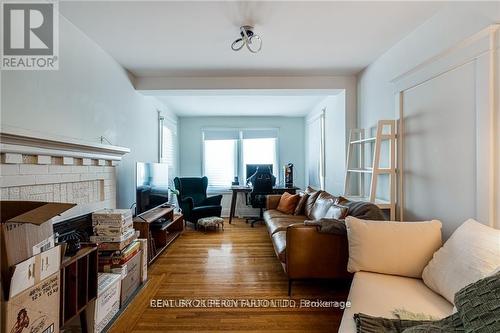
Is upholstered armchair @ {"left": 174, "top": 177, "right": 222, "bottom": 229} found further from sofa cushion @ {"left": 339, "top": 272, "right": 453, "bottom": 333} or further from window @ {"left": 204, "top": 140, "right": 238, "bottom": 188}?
sofa cushion @ {"left": 339, "top": 272, "right": 453, "bottom": 333}

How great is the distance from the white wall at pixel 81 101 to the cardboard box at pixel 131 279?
98cm

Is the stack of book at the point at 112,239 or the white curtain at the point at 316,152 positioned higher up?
the white curtain at the point at 316,152

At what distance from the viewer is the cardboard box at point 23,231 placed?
1.18 m

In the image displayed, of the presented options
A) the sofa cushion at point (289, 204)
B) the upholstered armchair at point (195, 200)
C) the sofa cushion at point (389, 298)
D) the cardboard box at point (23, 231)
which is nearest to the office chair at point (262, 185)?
the upholstered armchair at point (195, 200)

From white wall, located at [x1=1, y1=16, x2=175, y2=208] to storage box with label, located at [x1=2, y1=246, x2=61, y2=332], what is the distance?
38.3 inches

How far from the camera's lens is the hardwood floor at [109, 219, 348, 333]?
76.7 inches

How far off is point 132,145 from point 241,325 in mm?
2758

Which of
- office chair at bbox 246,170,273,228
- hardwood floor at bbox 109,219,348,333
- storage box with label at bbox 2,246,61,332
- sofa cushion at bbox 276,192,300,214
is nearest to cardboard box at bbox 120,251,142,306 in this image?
hardwood floor at bbox 109,219,348,333

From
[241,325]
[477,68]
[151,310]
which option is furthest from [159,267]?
[477,68]

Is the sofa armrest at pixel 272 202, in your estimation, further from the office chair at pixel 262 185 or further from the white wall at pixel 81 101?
the white wall at pixel 81 101

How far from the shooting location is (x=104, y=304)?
191 centimetres

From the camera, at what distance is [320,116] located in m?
5.06

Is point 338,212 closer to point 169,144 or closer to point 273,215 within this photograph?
point 273,215

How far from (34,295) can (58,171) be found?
111cm
